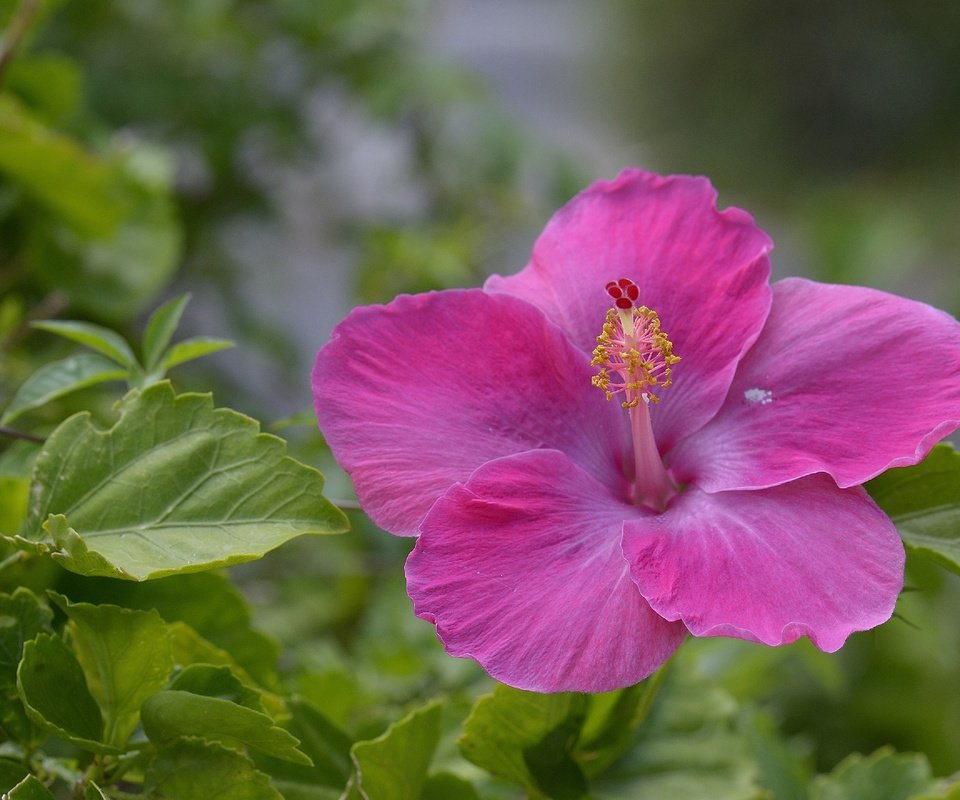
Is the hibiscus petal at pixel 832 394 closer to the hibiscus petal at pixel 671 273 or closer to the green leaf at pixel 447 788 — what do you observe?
the hibiscus petal at pixel 671 273

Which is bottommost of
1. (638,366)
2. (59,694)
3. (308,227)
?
(308,227)

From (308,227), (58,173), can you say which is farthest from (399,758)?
(308,227)

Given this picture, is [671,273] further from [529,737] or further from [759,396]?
[529,737]

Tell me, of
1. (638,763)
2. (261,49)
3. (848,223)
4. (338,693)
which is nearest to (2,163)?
(338,693)

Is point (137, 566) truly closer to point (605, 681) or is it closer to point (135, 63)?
point (605, 681)

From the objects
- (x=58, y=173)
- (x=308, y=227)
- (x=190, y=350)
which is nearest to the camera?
(x=190, y=350)
